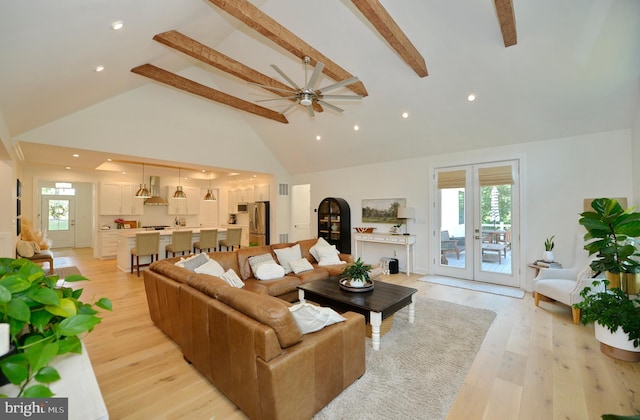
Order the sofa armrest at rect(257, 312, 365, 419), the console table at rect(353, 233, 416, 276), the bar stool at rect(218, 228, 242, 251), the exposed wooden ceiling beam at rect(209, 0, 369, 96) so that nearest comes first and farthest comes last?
Result: the sofa armrest at rect(257, 312, 365, 419)
the exposed wooden ceiling beam at rect(209, 0, 369, 96)
the console table at rect(353, 233, 416, 276)
the bar stool at rect(218, 228, 242, 251)

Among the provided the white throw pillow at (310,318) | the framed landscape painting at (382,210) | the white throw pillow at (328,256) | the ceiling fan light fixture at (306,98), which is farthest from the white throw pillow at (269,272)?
the framed landscape painting at (382,210)

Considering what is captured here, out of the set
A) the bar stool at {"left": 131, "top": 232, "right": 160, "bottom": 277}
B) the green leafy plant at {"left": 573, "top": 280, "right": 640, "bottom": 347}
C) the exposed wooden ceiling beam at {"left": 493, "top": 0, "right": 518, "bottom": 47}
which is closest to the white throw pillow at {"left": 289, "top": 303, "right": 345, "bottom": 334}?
the green leafy plant at {"left": 573, "top": 280, "right": 640, "bottom": 347}

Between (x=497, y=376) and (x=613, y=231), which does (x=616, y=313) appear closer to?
(x=613, y=231)

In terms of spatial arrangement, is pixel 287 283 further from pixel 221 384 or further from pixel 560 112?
pixel 560 112

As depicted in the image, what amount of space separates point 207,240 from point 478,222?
6.11 meters

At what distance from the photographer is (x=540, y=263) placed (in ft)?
14.4

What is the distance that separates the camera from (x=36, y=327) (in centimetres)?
81


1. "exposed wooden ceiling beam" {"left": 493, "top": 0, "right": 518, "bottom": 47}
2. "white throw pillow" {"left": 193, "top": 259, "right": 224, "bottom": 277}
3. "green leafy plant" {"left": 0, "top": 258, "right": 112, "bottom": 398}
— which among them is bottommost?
"white throw pillow" {"left": 193, "top": 259, "right": 224, "bottom": 277}

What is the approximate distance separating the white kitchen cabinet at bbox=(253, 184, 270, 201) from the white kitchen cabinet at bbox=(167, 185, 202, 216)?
93.7 inches

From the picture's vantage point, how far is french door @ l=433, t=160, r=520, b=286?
16.3 feet

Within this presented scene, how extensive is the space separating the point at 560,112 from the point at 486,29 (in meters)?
1.89

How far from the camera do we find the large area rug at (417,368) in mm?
2010

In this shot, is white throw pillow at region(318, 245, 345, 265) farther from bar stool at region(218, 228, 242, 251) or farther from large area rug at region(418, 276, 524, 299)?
bar stool at region(218, 228, 242, 251)

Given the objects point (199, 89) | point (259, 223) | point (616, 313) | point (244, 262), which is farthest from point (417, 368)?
point (259, 223)
